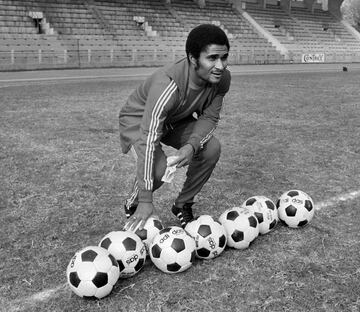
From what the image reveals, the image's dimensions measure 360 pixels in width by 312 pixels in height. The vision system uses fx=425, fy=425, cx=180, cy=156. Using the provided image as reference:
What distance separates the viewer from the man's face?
3.30 meters

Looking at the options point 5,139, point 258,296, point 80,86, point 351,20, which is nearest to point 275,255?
point 258,296

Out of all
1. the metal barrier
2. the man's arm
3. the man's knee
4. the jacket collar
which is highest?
the jacket collar

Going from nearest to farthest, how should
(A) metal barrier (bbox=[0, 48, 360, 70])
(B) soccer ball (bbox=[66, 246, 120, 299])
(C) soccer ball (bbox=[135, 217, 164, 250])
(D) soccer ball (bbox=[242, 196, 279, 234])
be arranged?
(B) soccer ball (bbox=[66, 246, 120, 299]), (C) soccer ball (bbox=[135, 217, 164, 250]), (D) soccer ball (bbox=[242, 196, 279, 234]), (A) metal barrier (bbox=[0, 48, 360, 70])

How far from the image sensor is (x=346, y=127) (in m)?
9.05

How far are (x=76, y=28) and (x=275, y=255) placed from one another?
28.2m

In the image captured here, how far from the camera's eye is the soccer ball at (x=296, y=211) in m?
4.07

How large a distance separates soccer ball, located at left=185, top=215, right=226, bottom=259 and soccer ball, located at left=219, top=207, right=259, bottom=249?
0.35 ft

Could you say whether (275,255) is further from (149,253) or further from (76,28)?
(76,28)

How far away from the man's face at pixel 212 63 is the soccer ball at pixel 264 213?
128cm

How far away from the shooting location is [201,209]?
15.1 feet

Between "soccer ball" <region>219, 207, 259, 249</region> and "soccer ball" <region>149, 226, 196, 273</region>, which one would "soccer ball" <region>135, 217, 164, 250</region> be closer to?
"soccer ball" <region>149, 226, 196, 273</region>

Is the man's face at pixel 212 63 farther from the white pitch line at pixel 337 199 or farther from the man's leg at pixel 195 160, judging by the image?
the white pitch line at pixel 337 199

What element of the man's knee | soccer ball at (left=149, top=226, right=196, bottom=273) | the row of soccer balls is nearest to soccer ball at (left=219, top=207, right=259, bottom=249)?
the row of soccer balls

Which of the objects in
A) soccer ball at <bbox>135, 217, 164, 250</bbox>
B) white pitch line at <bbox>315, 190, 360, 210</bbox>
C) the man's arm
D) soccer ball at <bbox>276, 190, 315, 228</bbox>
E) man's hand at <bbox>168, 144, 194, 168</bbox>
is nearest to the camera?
man's hand at <bbox>168, 144, 194, 168</bbox>
